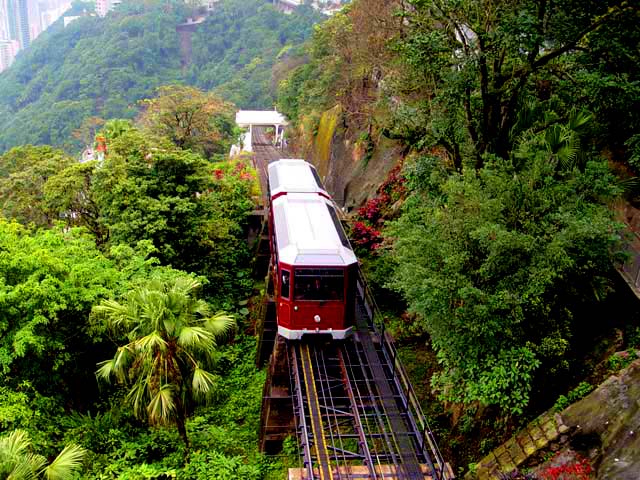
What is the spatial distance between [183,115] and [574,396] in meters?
24.0

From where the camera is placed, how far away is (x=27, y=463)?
7.65 m

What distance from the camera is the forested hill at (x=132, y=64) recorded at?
75.0 m

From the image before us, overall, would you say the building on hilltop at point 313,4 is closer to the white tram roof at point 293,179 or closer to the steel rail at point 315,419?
the white tram roof at point 293,179

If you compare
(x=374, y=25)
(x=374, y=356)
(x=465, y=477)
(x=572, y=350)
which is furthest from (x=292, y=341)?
(x=374, y=25)

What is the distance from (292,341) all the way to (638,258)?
8.01m

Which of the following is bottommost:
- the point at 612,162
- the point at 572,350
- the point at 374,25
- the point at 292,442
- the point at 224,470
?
the point at 292,442

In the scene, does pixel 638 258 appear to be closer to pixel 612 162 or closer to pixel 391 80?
pixel 612 162

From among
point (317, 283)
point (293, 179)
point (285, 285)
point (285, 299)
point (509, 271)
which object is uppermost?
point (509, 271)

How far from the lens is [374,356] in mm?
13930

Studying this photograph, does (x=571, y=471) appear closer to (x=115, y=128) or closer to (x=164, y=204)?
(x=164, y=204)

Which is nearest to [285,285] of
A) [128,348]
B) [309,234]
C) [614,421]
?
[309,234]

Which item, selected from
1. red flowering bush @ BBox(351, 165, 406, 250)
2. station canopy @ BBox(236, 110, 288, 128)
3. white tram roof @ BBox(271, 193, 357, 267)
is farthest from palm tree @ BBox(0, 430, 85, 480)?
station canopy @ BBox(236, 110, 288, 128)

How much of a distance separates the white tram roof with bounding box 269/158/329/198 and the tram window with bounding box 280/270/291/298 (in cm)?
512

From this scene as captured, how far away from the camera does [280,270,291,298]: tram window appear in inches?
534
